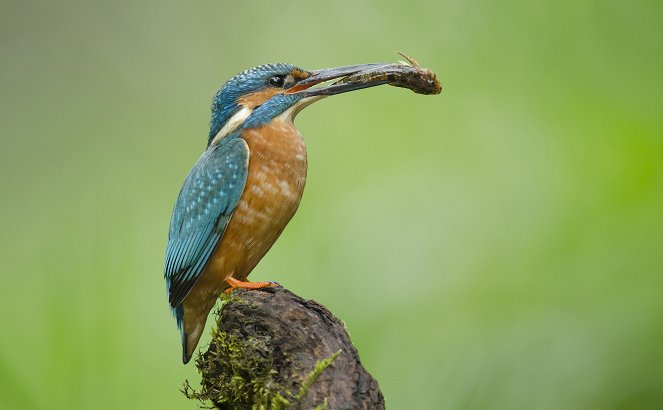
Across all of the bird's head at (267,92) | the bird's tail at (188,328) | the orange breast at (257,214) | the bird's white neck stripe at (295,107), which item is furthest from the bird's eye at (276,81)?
the bird's tail at (188,328)

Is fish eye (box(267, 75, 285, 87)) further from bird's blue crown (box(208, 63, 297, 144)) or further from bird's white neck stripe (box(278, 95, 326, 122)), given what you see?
bird's white neck stripe (box(278, 95, 326, 122))

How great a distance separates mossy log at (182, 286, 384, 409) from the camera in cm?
250

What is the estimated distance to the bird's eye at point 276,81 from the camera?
3936mm

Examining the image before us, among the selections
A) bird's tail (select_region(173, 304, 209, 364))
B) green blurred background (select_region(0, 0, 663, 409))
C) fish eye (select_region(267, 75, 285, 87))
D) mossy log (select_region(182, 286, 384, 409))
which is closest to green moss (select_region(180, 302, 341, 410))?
mossy log (select_region(182, 286, 384, 409))

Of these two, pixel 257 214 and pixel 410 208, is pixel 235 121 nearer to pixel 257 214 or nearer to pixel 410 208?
pixel 257 214

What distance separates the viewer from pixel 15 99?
5918 mm

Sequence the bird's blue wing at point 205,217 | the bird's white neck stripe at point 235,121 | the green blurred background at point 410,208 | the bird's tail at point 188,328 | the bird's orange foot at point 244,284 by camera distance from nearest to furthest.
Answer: the bird's orange foot at point 244,284 → the bird's blue wing at point 205,217 → the bird's tail at point 188,328 → the bird's white neck stripe at point 235,121 → the green blurred background at point 410,208

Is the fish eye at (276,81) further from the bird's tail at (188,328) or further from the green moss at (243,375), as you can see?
the green moss at (243,375)

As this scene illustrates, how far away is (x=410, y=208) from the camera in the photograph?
488 centimetres

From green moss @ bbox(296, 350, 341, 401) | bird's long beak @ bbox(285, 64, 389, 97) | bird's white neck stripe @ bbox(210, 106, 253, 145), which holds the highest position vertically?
bird's long beak @ bbox(285, 64, 389, 97)

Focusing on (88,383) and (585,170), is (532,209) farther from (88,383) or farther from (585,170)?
(88,383)

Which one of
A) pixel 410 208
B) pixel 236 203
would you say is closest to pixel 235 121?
pixel 236 203

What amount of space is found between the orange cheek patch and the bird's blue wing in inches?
10.5

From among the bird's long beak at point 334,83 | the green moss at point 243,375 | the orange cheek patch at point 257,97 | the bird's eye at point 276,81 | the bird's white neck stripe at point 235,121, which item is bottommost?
the green moss at point 243,375
